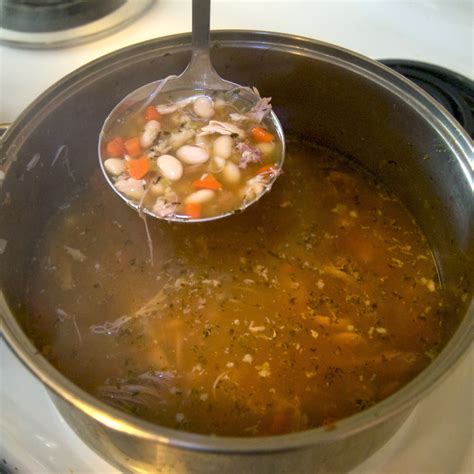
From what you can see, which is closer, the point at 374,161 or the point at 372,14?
the point at 374,161

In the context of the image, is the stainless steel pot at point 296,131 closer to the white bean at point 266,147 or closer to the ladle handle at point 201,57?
the ladle handle at point 201,57

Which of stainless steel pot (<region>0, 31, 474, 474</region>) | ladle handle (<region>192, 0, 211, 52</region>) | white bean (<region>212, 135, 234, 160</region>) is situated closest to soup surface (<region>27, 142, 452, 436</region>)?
stainless steel pot (<region>0, 31, 474, 474</region>)

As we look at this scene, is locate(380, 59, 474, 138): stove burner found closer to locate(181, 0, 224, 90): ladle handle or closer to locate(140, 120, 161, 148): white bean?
locate(181, 0, 224, 90): ladle handle

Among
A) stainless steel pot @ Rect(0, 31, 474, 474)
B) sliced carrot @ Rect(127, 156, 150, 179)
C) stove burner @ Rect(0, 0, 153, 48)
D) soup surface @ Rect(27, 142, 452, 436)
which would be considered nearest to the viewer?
stainless steel pot @ Rect(0, 31, 474, 474)

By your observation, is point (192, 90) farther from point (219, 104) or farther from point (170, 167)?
point (170, 167)

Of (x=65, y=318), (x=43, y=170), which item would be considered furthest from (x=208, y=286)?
(x=43, y=170)

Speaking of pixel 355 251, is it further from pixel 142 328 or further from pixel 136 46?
pixel 136 46
